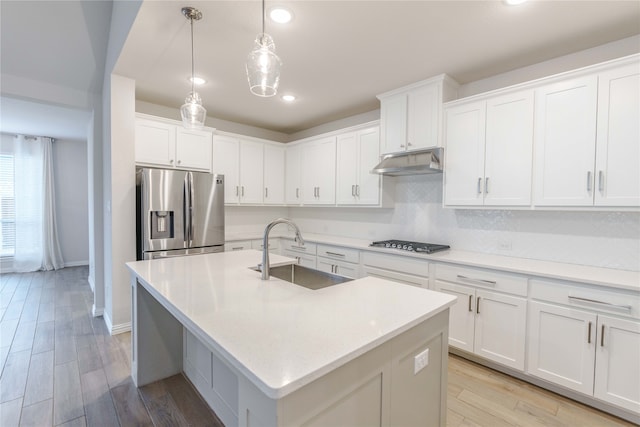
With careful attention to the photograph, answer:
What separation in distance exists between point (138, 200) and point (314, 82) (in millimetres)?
2246

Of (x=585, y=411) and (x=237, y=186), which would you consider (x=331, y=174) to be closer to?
(x=237, y=186)

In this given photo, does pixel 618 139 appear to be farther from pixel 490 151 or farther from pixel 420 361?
pixel 420 361

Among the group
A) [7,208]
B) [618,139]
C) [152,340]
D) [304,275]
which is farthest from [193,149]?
[7,208]

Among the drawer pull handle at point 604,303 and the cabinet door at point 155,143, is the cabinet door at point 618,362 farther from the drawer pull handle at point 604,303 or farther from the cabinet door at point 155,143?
the cabinet door at point 155,143

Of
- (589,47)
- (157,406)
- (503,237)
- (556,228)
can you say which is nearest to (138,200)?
(157,406)

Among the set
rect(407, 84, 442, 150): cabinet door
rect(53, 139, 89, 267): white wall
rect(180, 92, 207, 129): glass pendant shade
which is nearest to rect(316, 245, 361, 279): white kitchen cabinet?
rect(407, 84, 442, 150): cabinet door

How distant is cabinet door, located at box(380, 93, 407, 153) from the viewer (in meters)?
3.16

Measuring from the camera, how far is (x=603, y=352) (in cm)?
191

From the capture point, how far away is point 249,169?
442cm

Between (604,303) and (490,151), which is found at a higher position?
(490,151)

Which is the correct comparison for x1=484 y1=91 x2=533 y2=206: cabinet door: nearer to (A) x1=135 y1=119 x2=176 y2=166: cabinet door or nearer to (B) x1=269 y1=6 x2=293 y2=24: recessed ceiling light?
(B) x1=269 y1=6 x2=293 y2=24: recessed ceiling light

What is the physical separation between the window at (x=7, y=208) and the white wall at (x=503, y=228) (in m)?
6.31

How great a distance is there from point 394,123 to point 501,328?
2188 mm

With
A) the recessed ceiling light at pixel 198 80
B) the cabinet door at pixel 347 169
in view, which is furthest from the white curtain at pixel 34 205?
the cabinet door at pixel 347 169
